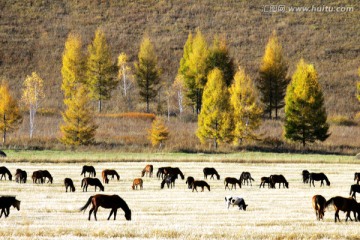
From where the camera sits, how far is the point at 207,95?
238 ft

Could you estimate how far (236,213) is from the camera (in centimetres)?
2717

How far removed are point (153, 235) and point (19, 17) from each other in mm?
102534

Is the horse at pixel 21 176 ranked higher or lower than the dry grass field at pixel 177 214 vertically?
higher

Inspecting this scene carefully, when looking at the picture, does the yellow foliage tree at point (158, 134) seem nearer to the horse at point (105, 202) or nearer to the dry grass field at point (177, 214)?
the dry grass field at point (177, 214)

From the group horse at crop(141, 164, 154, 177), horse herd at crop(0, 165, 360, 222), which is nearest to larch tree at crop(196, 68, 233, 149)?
horse herd at crop(0, 165, 360, 222)

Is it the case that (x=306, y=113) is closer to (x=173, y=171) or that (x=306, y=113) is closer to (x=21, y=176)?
(x=173, y=171)

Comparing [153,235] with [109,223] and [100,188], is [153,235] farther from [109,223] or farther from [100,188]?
[100,188]

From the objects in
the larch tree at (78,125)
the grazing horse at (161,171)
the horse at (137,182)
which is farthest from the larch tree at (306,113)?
the horse at (137,182)

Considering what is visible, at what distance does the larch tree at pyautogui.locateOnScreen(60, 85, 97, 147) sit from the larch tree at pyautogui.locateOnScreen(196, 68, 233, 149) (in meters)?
10.8

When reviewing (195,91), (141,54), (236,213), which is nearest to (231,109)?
(195,91)

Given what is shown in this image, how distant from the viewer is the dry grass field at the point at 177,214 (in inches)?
837

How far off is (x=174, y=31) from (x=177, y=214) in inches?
3696

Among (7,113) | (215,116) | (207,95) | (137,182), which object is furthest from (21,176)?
(207,95)

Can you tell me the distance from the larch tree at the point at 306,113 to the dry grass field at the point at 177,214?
27571 millimetres
